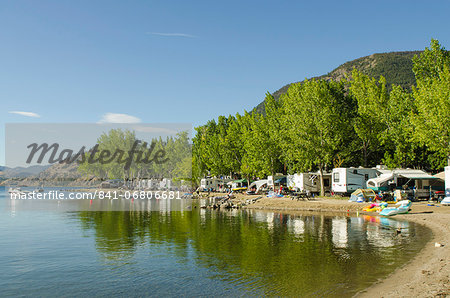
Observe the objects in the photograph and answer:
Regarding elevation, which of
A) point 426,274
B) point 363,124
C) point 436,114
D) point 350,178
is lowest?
point 426,274

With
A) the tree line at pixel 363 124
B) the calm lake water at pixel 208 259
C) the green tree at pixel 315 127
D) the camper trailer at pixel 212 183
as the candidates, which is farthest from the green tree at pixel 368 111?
the camper trailer at pixel 212 183

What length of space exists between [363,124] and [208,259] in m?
47.6

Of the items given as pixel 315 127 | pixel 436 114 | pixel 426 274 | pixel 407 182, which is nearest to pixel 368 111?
pixel 315 127

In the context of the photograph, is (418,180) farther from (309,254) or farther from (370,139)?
(309,254)

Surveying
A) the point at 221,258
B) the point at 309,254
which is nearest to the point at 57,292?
the point at 221,258

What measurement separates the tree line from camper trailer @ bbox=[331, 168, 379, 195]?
4.17m

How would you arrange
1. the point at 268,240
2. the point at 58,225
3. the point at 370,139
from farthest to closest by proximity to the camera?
the point at 370,139 < the point at 58,225 < the point at 268,240

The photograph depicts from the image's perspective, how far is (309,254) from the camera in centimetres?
2028

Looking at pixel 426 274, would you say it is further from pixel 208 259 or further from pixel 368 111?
pixel 368 111

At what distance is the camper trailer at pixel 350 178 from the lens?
166ft

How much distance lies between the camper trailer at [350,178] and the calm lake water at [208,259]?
59.0ft

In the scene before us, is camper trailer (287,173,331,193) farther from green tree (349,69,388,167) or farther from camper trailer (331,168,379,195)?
green tree (349,69,388,167)

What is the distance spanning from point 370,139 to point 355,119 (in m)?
4.37

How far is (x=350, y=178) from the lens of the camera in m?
50.8
